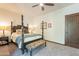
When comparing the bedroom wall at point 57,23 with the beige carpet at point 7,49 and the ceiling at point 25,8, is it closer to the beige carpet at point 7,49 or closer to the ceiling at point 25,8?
the ceiling at point 25,8

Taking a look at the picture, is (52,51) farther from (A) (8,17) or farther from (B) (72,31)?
(A) (8,17)

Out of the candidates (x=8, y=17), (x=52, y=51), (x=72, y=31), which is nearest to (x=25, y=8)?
(x=8, y=17)

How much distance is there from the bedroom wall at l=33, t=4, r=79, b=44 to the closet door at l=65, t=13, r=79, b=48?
13 centimetres

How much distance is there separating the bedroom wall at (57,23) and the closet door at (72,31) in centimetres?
13

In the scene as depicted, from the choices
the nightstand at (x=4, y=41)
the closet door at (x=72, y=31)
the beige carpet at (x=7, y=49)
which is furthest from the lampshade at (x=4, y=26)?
the closet door at (x=72, y=31)

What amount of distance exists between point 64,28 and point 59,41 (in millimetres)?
446

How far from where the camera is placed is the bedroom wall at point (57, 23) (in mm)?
2497

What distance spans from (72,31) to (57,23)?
1.58 feet

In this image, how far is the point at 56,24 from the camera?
2.74m

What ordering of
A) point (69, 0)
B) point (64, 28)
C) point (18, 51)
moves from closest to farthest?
point (69, 0) < point (18, 51) < point (64, 28)

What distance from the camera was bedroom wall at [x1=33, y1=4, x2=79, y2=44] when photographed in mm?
2497

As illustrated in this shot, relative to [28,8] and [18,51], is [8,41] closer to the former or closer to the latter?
[18,51]

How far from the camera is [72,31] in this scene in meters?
2.61

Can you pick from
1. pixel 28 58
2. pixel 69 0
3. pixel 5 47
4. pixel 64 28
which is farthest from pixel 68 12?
pixel 5 47
